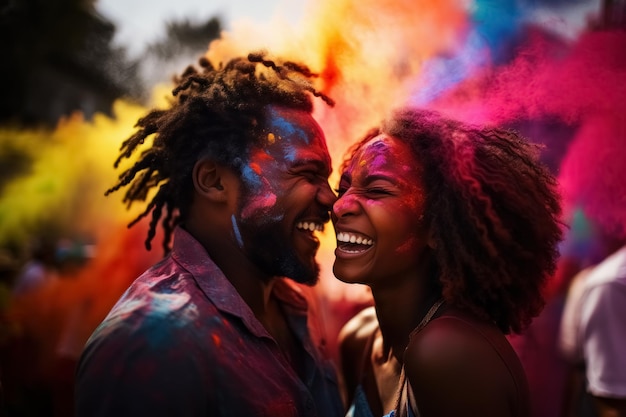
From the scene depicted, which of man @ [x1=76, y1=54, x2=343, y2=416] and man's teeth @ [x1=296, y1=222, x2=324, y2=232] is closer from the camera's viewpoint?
man @ [x1=76, y1=54, x2=343, y2=416]

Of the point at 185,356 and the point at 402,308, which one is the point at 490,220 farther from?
the point at 185,356

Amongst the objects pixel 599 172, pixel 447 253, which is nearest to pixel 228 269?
pixel 447 253

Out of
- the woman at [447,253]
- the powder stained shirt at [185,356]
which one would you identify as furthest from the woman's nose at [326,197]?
the powder stained shirt at [185,356]

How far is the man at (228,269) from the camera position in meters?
2.16

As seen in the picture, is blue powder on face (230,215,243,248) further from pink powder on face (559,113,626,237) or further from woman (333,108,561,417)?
pink powder on face (559,113,626,237)

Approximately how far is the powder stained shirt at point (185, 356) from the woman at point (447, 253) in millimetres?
566

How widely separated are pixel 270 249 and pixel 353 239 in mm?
506

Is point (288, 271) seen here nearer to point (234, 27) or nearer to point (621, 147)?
point (234, 27)

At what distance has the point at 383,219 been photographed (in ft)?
8.61

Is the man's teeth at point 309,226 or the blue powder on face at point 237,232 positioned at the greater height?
the blue powder on face at point 237,232

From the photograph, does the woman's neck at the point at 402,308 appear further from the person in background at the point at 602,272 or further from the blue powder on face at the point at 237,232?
the person in background at the point at 602,272

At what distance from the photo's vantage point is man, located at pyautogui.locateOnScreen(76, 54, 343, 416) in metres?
2.16

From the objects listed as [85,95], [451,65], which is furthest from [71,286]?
[85,95]

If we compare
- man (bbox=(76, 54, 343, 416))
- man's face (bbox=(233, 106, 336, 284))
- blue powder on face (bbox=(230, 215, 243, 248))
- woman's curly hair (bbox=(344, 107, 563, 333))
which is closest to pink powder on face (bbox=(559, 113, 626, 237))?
woman's curly hair (bbox=(344, 107, 563, 333))
